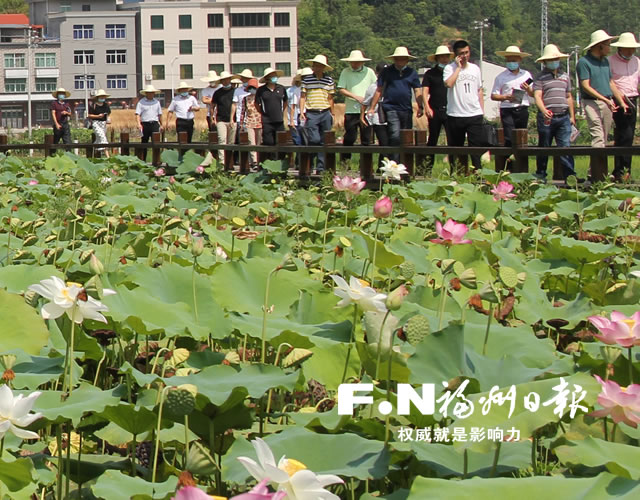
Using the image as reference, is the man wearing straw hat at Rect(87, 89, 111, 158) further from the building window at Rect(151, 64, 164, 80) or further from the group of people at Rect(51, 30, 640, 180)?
the building window at Rect(151, 64, 164, 80)

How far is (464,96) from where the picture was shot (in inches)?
338

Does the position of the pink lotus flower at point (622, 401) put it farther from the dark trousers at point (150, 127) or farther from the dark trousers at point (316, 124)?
the dark trousers at point (150, 127)

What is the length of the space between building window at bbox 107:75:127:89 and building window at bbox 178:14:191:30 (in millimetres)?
6133

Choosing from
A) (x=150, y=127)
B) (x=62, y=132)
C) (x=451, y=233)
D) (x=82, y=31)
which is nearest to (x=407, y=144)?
(x=451, y=233)

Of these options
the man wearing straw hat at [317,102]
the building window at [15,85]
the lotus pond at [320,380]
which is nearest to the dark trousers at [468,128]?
the man wearing straw hat at [317,102]

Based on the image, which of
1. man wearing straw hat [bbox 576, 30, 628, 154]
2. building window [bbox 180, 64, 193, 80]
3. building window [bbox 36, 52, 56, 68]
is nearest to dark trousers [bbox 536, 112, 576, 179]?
man wearing straw hat [bbox 576, 30, 628, 154]

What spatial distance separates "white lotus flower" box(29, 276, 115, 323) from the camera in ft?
5.64

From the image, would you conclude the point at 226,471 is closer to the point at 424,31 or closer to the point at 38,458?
the point at 38,458

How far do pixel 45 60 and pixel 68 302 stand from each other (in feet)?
278

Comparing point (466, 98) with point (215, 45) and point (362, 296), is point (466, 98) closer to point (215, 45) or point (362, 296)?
point (362, 296)

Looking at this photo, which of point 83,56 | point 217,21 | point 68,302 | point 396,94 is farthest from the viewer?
point 83,56

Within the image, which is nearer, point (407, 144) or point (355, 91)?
point (407, 144)

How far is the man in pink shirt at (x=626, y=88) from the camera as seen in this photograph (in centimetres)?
794

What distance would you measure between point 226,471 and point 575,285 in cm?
215
